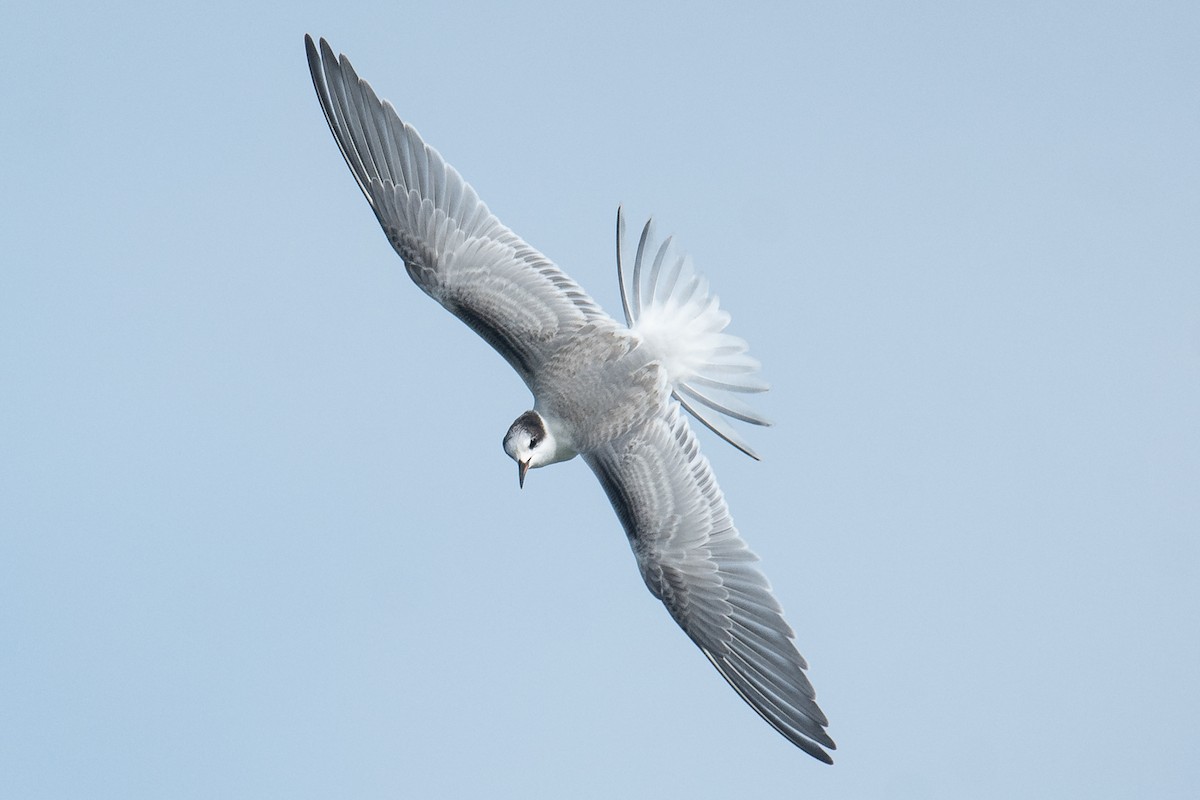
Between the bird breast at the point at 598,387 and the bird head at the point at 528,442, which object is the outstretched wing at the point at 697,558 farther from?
the bird head at the point at 528,442

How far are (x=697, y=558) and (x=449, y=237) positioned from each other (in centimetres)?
258

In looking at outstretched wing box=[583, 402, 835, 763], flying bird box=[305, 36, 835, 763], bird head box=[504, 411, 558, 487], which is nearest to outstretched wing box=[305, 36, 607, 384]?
flying bird box=[305, 36, 835, 763]

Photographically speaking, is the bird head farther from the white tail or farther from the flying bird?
the white tail

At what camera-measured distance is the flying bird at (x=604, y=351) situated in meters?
9.58

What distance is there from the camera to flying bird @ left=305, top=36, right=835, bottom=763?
9578 millimetres

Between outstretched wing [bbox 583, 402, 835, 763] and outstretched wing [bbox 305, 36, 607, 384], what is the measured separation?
0.90 metres

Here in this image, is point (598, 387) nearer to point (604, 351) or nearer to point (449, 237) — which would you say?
point (604, 351)

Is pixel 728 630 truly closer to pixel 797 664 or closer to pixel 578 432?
pixel 797 664

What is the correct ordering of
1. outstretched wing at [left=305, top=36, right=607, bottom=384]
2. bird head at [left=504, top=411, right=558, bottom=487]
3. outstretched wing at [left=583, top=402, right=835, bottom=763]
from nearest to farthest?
outstretched wing at [left=583, top=402, right=835, bottom=763] < bird head at [left=504, top=411, right=558, bottom=487] < outstretched wing at [left=305, top=36, right=607, bottom=384]

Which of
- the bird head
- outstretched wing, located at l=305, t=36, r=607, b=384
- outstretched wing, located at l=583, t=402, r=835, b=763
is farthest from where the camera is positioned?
outstretched wing, located at l=305, t=36, r=607, b=384

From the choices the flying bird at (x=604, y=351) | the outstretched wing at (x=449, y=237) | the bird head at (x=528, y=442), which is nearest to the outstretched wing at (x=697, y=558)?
the flying bird at (x=604, y=351)

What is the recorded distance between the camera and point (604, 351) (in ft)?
31.8

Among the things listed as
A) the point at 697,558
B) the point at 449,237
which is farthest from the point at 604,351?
the point at 697,558

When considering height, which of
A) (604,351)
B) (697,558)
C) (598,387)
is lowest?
(697,558)
